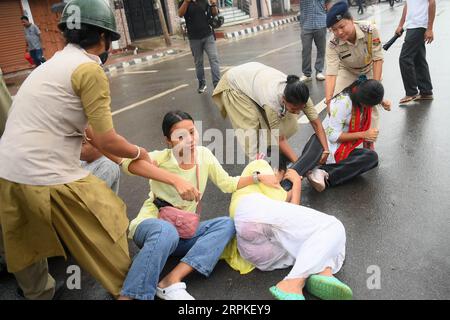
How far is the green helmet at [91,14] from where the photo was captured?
188 centimetres

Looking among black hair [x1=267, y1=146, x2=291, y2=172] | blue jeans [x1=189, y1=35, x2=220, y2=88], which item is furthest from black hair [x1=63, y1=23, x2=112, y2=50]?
blue jeans [x1=189, y1=35, x2=220, y2=88]

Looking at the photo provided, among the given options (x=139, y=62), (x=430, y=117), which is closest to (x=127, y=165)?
(x=430, y=117)

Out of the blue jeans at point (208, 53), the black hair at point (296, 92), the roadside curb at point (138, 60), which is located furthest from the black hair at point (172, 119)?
the roadside curb at point (138, 60)

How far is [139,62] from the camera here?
12.9m

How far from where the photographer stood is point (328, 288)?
2047 millimetres

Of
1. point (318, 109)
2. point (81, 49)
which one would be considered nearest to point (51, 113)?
point (81, 49)

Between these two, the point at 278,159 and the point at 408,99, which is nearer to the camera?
the point at 278,159

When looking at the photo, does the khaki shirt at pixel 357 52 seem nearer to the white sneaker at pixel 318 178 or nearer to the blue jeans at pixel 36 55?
the white sneaker at pixel 318 178

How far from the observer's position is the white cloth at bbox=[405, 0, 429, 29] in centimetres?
486

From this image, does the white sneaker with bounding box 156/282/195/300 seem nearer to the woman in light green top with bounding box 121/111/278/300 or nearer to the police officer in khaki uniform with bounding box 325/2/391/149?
the woman in light green top with bounding box 121/111/278/300

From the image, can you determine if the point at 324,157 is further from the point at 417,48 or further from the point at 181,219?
the point at 417,48

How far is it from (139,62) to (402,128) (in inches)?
396

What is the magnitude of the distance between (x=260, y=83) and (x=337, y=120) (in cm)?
73

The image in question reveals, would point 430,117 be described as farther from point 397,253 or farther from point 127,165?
point 127,165
